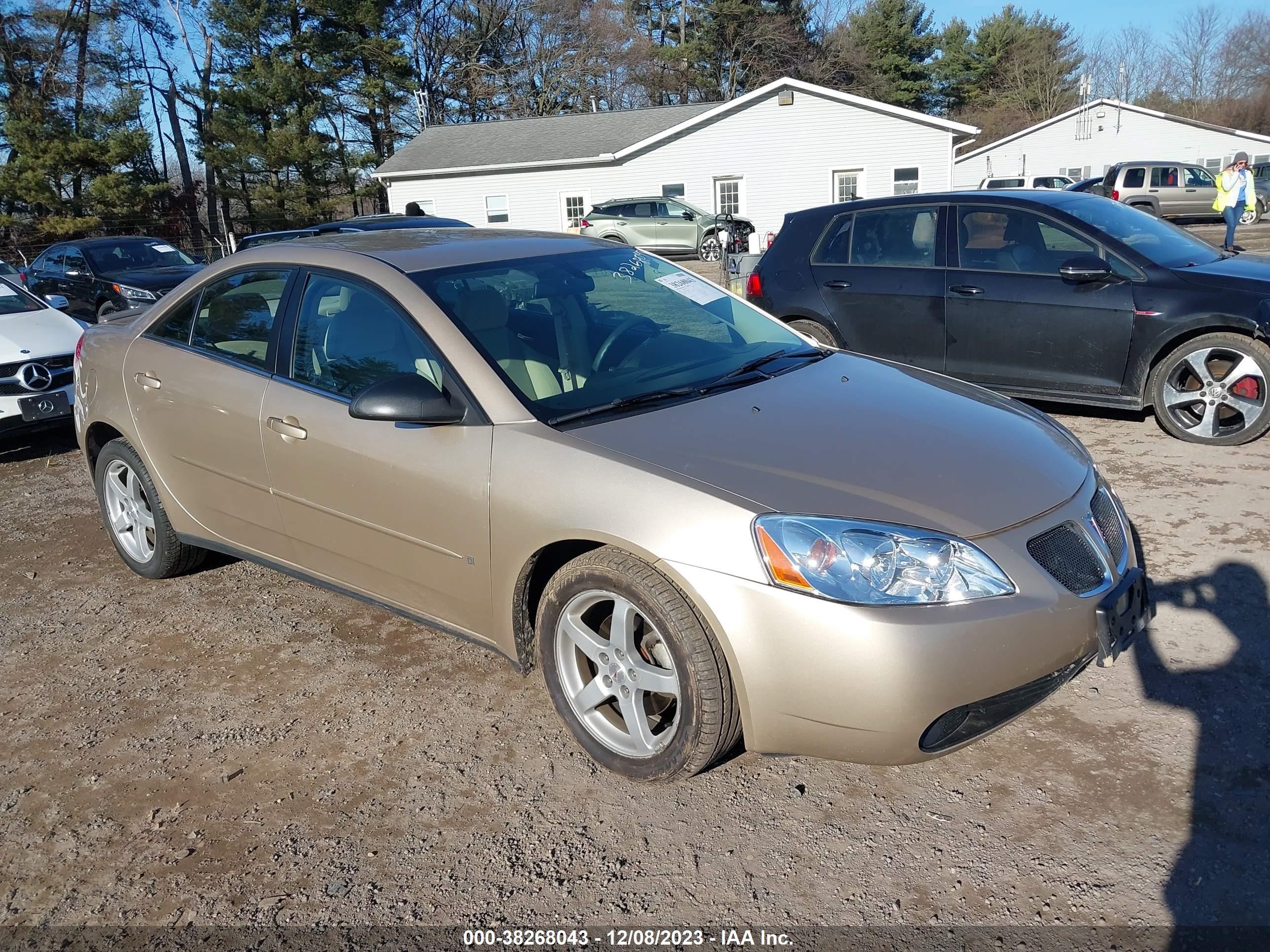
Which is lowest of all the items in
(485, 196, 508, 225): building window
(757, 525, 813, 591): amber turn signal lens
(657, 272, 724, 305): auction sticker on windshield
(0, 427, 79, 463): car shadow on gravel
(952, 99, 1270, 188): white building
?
(0, 427, 79, 463): car shadow on gravel

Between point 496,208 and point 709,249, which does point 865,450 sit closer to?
point 709,249

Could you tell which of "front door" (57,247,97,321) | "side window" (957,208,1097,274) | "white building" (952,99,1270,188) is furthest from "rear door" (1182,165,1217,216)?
"front door" (57,247,97,321)

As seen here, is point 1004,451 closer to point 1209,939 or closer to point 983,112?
point 1209,939

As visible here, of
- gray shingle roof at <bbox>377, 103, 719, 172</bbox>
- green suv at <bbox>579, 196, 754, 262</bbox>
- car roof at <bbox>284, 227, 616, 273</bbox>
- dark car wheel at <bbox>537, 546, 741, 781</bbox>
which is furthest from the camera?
gray shingle roof at <bbox>377, 103, 719, 172</bbox>

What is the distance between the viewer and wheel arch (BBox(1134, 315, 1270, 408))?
5805mm

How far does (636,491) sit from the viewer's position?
9.02ft

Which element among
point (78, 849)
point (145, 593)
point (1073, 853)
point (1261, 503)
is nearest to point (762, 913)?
point (1073, 853)

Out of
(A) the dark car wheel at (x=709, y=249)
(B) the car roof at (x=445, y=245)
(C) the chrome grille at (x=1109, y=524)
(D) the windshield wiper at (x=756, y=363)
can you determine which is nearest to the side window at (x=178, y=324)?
(B) the car roof at (x=445, y=245)

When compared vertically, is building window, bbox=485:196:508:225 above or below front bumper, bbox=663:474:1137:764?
above

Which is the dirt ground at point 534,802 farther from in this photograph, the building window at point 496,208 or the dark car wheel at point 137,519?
the building window at point 496,208

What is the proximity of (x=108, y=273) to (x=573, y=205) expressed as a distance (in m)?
22.4

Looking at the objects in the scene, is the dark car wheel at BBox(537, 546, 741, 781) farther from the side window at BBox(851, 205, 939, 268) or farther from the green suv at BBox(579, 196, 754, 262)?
the green suv at BBox(579, 196, 754, 262)

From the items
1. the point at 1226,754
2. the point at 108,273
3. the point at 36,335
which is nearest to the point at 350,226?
the point at 108,273

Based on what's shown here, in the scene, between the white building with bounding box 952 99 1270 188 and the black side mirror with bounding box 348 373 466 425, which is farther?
the white building with bounding box 952 99 1270 188
